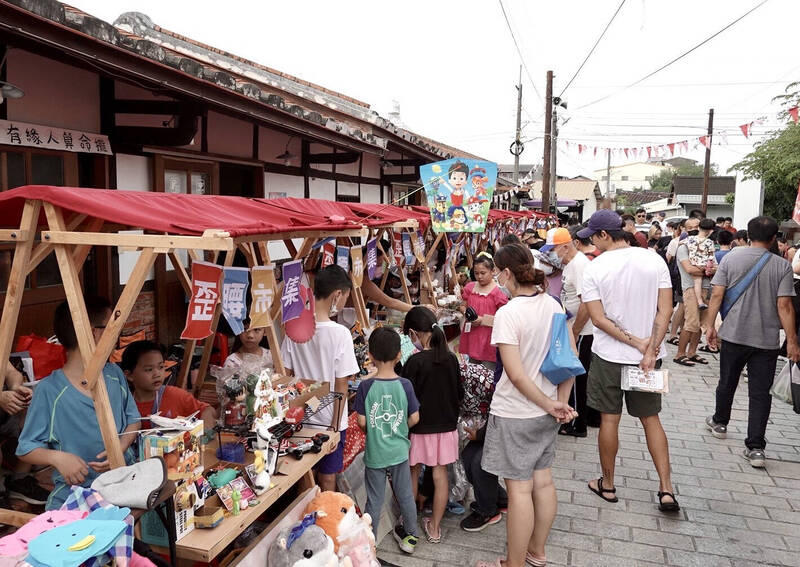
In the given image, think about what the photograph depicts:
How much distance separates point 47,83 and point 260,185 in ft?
10.7

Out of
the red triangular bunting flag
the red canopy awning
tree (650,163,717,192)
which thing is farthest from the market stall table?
tree (650,163,717,192)

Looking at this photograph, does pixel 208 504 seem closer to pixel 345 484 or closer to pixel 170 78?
pixel 345 484

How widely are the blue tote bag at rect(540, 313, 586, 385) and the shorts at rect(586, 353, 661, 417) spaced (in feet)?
4.00

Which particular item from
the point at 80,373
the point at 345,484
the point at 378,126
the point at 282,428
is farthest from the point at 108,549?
the point at 378,126

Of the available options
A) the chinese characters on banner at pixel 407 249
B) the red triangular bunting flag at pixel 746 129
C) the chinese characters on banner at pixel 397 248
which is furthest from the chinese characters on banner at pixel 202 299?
the red triangular bunting flag at pixel 746 129

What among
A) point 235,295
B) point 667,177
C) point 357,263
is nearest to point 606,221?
point 357,263

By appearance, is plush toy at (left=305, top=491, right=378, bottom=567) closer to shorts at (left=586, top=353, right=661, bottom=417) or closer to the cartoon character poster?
shorts at (left=586, top=353, right=661, bottom=417)

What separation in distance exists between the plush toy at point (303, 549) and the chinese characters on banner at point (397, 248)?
4.05 metres

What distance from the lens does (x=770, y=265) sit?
18.4 feet

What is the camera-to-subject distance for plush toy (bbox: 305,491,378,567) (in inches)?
134

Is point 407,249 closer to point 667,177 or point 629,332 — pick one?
point 629,332

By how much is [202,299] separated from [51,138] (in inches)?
102

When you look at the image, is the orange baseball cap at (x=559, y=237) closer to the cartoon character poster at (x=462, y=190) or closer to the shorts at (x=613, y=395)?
the cartoon character poster at (x=462, y=190)

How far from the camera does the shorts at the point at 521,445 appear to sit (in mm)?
3824
